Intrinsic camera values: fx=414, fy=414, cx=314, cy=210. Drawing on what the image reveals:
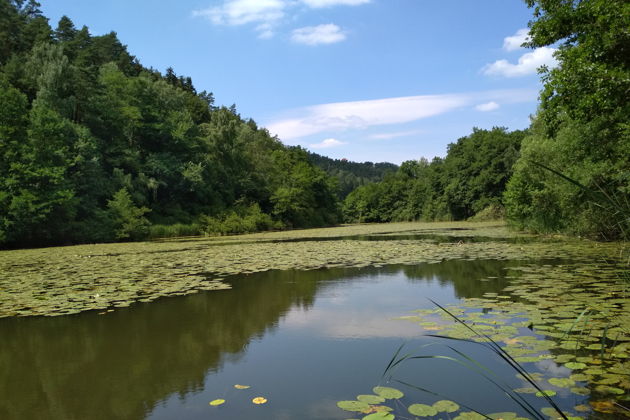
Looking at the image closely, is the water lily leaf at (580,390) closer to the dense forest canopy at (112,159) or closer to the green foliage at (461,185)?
the dense forest canopy at (112,159)

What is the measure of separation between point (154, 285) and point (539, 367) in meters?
7.16

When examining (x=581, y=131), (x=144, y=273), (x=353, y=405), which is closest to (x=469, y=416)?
(x=353, y=405)

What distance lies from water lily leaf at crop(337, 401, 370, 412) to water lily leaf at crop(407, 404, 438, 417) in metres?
0.31

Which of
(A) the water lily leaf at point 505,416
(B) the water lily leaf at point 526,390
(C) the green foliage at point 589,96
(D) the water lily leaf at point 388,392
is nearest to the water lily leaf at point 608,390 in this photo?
(B) the water lily leaf at point 526,390

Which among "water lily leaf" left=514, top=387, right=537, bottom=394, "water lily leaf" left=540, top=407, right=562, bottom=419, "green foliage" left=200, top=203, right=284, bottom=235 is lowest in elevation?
"water lily leaf" left=514, top=387, right=537, bottom=394

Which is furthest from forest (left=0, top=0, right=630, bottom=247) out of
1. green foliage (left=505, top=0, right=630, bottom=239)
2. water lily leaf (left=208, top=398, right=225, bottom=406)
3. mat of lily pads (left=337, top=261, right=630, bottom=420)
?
water lily leaf (left=208, top=398, right=225, bottom=406)

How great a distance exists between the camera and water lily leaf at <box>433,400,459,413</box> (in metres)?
→ 2.80

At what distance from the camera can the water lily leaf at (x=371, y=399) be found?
2.99 metres

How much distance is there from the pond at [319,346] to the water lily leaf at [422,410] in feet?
0.05

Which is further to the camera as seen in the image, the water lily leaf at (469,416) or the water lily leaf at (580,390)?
the water lily leaf at (580,390)

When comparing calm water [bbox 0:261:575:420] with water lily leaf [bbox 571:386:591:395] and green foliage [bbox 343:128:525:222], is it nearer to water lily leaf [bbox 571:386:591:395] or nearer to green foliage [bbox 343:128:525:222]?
water lily leaf [bbox 571:386:591:395]

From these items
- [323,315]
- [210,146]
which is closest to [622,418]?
[323,315]

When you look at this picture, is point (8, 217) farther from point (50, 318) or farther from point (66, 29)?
point (66, 29)

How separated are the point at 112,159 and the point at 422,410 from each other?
32.8 metres
